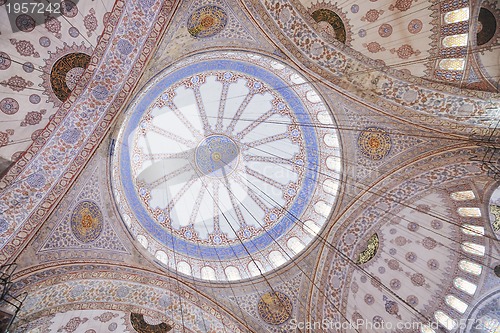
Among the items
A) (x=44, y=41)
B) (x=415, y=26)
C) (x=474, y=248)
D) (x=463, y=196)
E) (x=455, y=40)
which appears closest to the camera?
(x=44, y=41)

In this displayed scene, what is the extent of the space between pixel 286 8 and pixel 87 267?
6725 mm

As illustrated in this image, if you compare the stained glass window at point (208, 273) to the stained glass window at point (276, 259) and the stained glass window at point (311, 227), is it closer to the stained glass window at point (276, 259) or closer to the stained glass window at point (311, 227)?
the stained glass window at point (276, 259)

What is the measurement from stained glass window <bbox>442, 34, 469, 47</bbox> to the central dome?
9.24ft

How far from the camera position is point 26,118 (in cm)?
575

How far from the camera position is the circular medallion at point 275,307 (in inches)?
330

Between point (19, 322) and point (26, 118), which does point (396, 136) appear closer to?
point (26, 118)

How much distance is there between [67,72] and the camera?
227 inches

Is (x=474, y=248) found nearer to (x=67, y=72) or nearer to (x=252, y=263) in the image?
(x=252, y=263)

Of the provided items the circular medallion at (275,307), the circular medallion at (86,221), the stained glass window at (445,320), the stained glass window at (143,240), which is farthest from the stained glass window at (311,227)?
the circular medallion at (86,221)

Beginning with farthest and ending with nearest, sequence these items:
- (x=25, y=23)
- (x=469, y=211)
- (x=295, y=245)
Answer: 1. (x=295, y=245)
2. (x=469, y=211)
3. (x=25, y=23)

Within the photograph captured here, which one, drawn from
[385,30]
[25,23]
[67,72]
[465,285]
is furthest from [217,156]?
[465,285]

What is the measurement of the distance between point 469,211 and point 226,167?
278 inches

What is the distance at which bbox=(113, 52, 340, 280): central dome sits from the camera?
857cm

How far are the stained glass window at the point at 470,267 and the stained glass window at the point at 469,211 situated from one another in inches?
57.1
